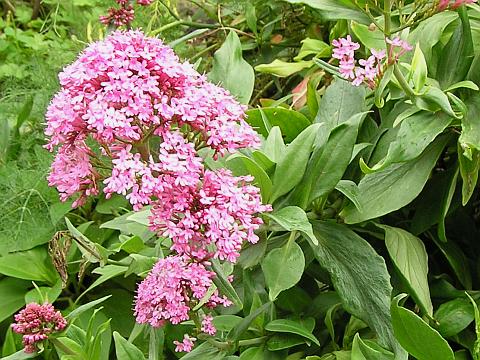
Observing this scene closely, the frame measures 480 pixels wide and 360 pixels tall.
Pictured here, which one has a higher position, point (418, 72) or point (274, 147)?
point (418, 72)

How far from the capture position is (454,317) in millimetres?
990

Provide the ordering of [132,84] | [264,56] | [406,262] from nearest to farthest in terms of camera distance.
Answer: [132,84], [406,262], [264,56]

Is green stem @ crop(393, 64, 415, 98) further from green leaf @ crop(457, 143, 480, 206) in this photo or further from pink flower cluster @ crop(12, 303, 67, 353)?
pink flower cluster @ crop(12, 303, 67, 353)

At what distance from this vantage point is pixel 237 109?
2.79ft

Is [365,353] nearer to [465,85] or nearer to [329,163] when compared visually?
[329,163]

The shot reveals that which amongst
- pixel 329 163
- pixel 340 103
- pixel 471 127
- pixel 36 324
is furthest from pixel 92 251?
pixel 471 127

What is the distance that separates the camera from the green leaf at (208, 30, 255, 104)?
3.93ft

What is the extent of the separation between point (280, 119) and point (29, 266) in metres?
0.69

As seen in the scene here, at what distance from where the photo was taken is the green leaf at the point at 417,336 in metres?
0.81

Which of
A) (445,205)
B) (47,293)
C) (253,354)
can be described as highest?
(445,205)

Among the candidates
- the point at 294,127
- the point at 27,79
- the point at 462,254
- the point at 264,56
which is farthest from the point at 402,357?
the point at 27,79

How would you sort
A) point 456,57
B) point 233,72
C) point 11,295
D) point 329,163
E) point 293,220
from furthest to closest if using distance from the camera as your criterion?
point 11,295
point 233,72
point 456,57
point 329,163
point 293,220

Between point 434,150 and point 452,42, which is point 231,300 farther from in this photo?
point 452,42

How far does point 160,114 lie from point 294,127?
42 cm
